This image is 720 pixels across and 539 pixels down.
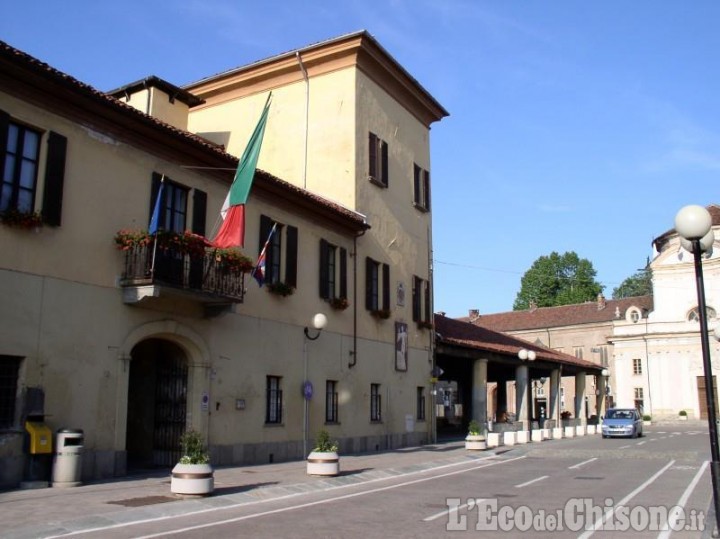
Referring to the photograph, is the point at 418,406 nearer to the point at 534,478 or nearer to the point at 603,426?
the point at 534,478

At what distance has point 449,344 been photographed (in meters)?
32.0

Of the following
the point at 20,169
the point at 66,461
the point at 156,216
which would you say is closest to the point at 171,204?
the point at 156,216

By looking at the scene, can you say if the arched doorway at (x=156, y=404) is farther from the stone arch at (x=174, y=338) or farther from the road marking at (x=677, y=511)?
the road marking at (x=677, y=511)

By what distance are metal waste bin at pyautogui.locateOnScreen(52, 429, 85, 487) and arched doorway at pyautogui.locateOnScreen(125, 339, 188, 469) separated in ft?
13.9

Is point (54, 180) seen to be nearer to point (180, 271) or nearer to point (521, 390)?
point (180, 271)

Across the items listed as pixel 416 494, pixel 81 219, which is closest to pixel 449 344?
pixel 416 494

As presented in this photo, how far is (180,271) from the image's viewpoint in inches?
632

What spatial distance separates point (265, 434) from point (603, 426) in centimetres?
2497

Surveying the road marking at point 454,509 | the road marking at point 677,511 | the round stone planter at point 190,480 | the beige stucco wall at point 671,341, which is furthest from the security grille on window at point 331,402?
the beige stucco wall at point 671,341

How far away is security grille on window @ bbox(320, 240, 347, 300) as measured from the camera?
23.5 metres

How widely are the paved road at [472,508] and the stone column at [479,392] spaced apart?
1295 centimetres

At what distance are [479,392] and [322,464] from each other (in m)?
18.6

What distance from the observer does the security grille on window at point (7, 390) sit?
43.8 feet

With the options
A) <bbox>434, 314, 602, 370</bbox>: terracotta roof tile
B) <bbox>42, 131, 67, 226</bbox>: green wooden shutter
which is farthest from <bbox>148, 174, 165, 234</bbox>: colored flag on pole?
<bbox>434, 314, 602, 370</bbox>: terracotta roof tile
